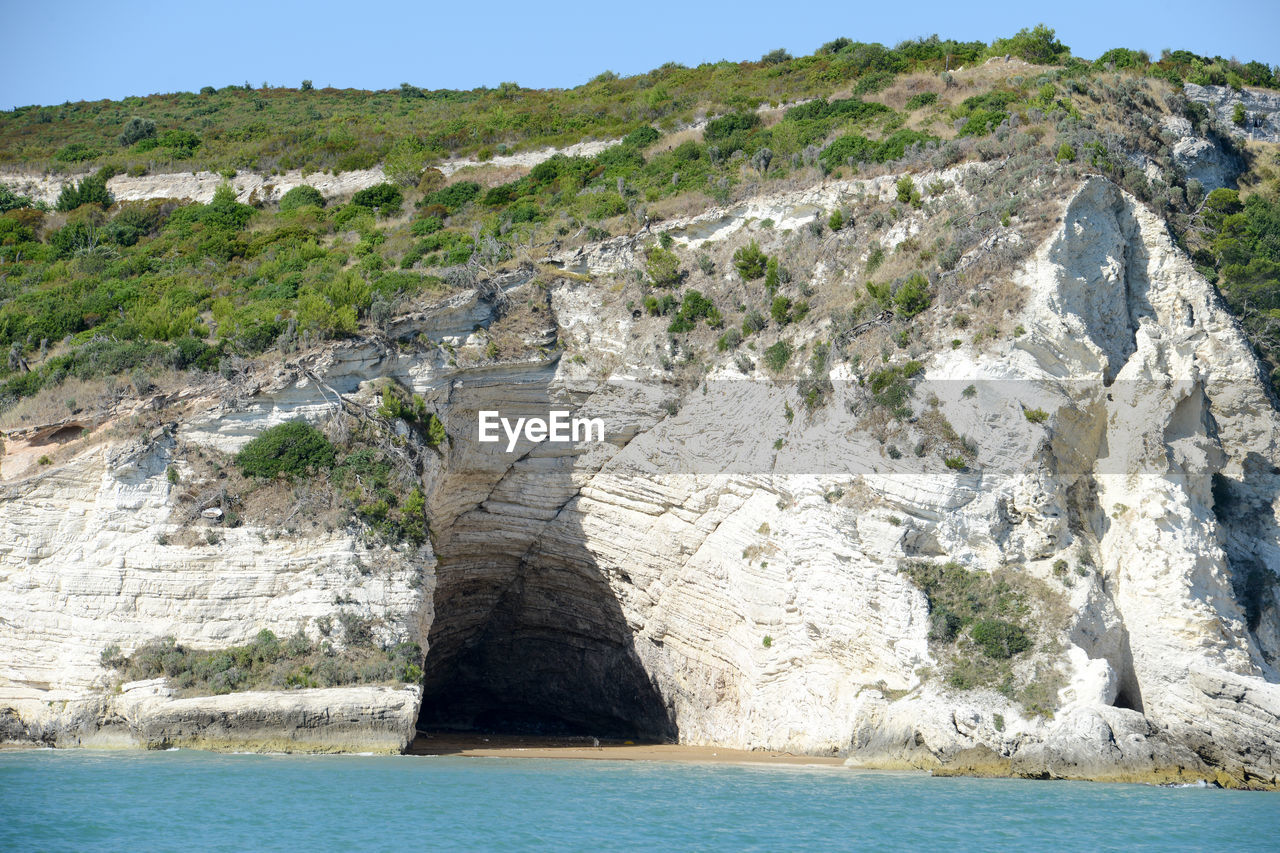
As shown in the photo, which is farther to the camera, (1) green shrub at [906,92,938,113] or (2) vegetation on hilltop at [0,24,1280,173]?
(2) vegetation on hilltop at [0,24,1280,173]

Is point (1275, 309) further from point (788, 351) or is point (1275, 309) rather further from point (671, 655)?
point (671, 655)

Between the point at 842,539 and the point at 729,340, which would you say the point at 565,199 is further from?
the point at 842,539

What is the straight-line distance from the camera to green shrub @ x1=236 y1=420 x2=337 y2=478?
87.2 feet

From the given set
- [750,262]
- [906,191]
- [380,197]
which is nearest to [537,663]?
[750,262]

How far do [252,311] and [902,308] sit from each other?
17350 millimetres

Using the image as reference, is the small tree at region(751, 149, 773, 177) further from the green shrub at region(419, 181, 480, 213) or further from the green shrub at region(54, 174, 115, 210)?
the green shrub at region(54, 174, 115, 210)

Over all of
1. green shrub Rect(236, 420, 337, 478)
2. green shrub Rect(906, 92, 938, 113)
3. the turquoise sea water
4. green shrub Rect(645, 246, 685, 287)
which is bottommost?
the turquoise sea water

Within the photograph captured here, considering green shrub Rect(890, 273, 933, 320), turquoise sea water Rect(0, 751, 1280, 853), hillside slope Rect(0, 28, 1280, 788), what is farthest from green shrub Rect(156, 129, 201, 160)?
green shrub Rect(890, 273, 933, 320)

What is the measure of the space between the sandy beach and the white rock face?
22.0 inches

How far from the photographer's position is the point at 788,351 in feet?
92.4

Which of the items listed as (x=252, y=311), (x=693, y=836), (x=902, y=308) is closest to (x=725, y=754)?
(x=693, y=836)

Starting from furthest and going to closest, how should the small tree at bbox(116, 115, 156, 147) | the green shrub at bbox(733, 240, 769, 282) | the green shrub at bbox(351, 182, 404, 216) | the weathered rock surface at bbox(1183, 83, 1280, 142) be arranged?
the small tree at bbox(116, 115, 156, 147) < the green shrub at bbox(351, 182, 404, 216) < the weathered rock surface at bbox(1183, 83, 1280, 142) < the green shrub at bbox(733, 240, 769, 282)

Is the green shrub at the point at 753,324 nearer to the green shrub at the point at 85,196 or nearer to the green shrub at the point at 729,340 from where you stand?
the green shrub at the point at 729,340

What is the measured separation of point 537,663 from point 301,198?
2155 centimetres
